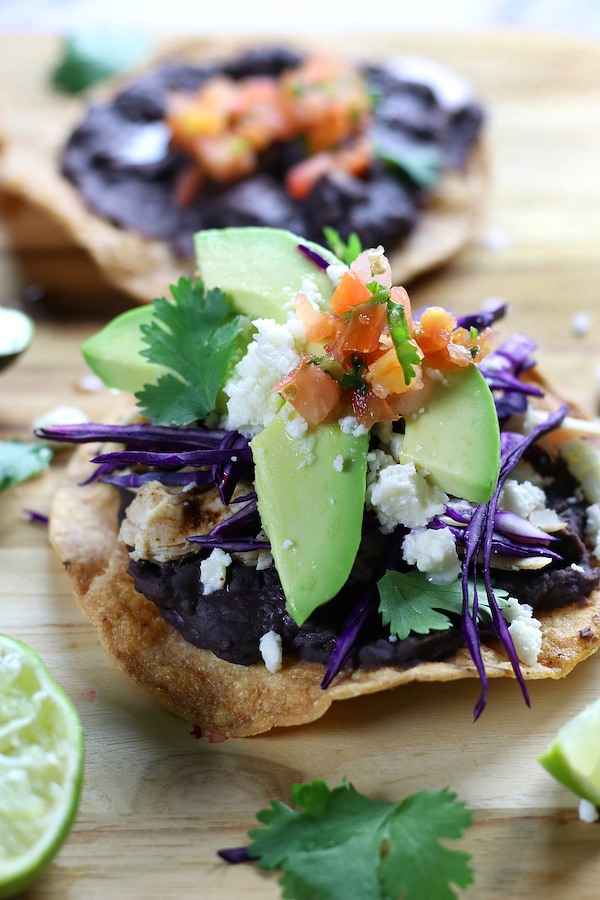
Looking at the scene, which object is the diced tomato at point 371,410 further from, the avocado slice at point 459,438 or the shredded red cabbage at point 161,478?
the shredded red cabbage at point 161,478

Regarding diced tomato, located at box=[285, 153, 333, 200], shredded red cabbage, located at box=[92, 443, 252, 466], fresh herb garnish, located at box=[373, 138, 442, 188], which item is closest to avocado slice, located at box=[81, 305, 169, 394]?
shredded red cabbage, located at box=[92, 443, 252, 466]

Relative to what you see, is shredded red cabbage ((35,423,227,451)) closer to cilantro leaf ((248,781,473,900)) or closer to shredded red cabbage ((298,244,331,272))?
shredded red cabbage ((298,244,331,272))


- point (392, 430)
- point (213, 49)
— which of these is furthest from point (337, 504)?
point (213, 49)

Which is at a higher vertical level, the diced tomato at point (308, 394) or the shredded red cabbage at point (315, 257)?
the shredded red cabbage at point (315, 257)

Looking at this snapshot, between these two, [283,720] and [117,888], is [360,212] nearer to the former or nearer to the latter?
[283,720]

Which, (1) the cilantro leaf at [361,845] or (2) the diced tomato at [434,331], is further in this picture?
(2) the diced tomato at [434,331]

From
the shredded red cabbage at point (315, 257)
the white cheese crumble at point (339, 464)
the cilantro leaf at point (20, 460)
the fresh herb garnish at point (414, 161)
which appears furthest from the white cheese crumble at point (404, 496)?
the fresh herb garnish at point (414, 161)
